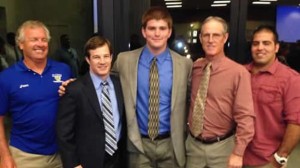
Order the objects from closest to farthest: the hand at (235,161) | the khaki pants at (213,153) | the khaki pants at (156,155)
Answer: the hand at (235,161), the khaki pants at (213,153), the khaki pants at (156,155)

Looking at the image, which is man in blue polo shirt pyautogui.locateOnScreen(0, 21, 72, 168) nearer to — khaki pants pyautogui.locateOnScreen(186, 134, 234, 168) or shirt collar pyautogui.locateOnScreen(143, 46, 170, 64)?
shirt collar pyautogui.locateOnScreen(143, 46, 170, 64)

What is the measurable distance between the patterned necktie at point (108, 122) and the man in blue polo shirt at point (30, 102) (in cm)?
32

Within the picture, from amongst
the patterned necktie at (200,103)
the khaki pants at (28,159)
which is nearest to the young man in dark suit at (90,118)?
the khaki pants at (28,159)

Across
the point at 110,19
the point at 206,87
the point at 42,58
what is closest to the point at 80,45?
the point at 110,19

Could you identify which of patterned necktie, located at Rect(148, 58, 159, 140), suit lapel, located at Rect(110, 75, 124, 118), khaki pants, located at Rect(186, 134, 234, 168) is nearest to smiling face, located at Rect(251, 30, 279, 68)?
khaki pants, located at Rect(186, 134, 234, 168)

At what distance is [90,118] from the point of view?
6.17ft

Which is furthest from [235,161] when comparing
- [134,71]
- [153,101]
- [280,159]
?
[134,71]

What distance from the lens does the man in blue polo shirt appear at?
193 cm

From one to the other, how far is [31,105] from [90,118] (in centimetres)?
38

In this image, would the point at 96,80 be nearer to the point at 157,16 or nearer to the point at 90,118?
the point at 90,118

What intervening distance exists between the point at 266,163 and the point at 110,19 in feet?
5.37

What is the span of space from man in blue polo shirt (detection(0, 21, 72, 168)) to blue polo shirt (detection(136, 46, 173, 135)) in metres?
Answer: 0.53

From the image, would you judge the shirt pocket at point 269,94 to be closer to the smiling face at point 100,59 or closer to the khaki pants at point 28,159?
the smiling face at point 100,59

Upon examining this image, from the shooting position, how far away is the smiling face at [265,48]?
1.97m
